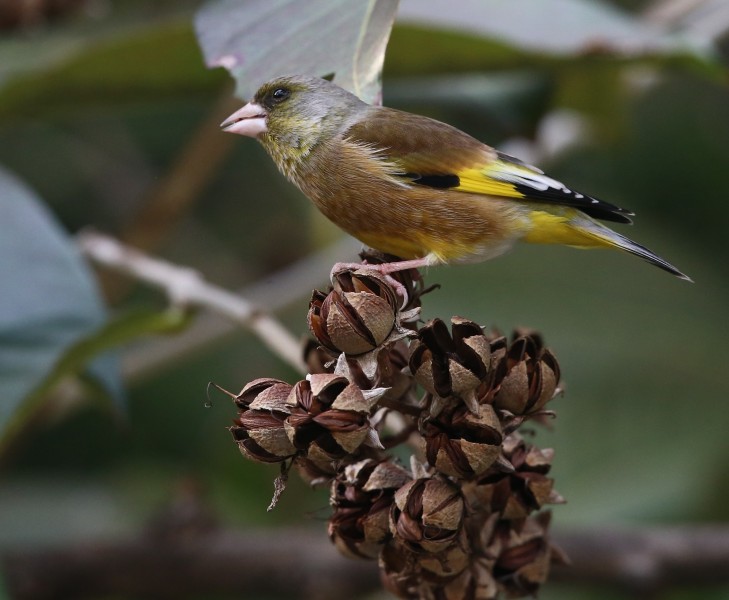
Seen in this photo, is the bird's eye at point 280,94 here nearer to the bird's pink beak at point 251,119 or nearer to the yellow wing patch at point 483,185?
the bird's pink beak at point 251,119

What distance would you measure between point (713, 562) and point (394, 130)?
144cm

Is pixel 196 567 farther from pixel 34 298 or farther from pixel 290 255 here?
pixel 290 255

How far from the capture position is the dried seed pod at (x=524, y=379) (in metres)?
1.64

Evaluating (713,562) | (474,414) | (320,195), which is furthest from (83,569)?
(474,414)

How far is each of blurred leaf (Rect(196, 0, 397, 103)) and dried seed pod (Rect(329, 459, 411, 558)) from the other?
627mm

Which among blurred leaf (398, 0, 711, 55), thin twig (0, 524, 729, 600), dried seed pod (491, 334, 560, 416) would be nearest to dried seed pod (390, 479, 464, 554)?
dried seed pod (491, 334, 560, 416)

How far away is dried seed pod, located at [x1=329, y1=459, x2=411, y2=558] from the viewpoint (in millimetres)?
1607

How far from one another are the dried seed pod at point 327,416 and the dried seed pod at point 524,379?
258 millimetres

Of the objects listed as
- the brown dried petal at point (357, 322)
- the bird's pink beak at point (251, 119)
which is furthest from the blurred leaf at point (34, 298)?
the brown dried petal at point (357, 322)

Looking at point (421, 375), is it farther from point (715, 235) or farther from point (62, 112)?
point (715, 235)

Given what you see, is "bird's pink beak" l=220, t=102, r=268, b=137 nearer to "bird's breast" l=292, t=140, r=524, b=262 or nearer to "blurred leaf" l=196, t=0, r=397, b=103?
"bird's breast" l=292, t=140, r=524, b=262

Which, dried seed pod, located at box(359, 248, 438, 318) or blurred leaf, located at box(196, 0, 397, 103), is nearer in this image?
dried seed pod, located at box(359, 248, 438, 318)

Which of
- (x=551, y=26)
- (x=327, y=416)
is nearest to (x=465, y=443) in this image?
(x=327, y=416)

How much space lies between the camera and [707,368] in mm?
4207
